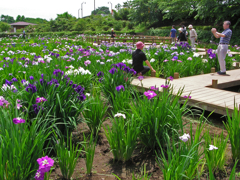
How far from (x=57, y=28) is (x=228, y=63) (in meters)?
39.2

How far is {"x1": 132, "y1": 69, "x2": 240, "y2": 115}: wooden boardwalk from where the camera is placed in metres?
3.56

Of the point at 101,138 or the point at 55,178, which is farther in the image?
the point at 101,138

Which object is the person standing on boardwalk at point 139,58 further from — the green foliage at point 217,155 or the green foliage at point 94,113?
the green foliage at point 217,155

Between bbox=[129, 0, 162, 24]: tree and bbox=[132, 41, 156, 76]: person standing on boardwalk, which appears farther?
bbox=[129, 0, 162, 24]: tree

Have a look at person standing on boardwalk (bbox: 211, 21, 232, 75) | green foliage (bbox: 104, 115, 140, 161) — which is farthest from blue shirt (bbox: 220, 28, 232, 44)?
green foliage (bbox: 104, 115, 140, 161)

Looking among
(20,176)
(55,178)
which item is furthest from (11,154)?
(55,178)

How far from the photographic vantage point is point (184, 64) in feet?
20.1

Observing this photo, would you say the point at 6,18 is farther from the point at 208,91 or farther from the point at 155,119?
the point at 155,119

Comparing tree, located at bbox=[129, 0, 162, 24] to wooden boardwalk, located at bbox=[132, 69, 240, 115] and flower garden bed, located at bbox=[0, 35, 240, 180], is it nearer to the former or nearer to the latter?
wooden boardwalk, located at bbox=[132, 69, 240, 115]

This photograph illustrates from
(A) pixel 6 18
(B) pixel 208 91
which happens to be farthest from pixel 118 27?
(A) pixel 6 18

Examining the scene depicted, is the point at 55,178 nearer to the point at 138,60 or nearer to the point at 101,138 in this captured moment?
the point at 101,138

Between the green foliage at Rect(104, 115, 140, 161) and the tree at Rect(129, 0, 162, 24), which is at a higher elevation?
the tree at Rect(129, 0, 162, 24)

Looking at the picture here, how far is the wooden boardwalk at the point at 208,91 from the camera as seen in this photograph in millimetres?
3564

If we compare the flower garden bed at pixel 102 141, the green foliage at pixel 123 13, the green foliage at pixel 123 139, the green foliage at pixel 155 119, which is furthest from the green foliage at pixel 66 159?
the green foliage at pixel 123 13
